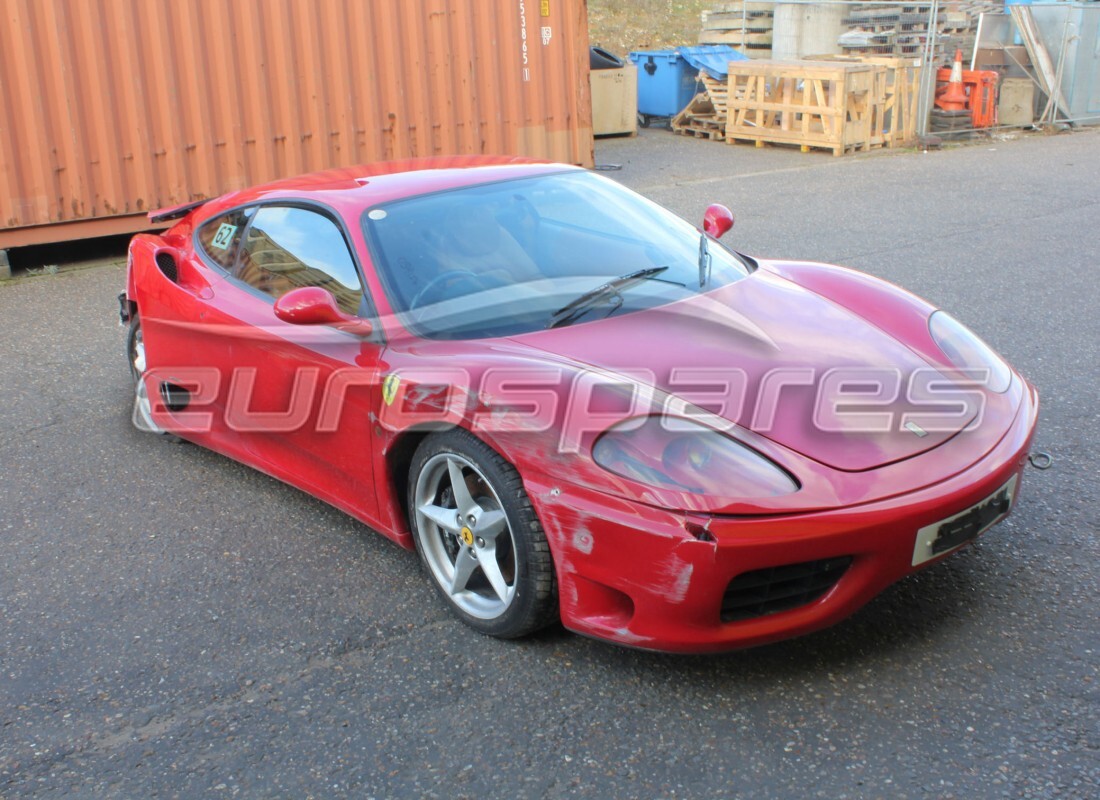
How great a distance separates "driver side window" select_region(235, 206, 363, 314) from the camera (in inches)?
143

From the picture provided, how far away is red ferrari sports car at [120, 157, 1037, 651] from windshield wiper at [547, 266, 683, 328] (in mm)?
11

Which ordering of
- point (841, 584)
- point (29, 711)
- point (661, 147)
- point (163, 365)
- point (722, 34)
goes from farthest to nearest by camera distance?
point (722, 34), point (661, 147), point (163, 365), point (29, 711), point (841, 584)

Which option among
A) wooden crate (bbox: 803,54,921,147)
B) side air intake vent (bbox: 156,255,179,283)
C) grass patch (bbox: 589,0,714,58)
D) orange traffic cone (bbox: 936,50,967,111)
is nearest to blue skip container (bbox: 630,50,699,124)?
wooden crate (bbox: 803,54,921,147)

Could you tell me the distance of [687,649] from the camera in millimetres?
2689

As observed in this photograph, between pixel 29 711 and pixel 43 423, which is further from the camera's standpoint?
pixel 43 423

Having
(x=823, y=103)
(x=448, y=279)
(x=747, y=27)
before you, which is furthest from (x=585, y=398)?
(x=747, y=27)

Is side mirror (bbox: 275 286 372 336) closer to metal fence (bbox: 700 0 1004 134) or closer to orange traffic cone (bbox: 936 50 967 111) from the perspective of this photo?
metal fence (bbox: 700 0 1004 134)

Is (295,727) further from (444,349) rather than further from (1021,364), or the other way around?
(1021,364)

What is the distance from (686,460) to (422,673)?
96 centimetres

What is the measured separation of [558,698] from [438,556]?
25.8 inches

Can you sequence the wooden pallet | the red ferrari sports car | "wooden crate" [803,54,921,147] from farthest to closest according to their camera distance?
the wooden pallet
"wooden crate" [803,54,921,147]
the red ferrari sports car

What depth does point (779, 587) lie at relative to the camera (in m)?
2.67

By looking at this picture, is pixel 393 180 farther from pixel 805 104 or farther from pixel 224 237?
pixel 805 104

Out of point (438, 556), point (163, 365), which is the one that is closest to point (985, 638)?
point (438, 556)
